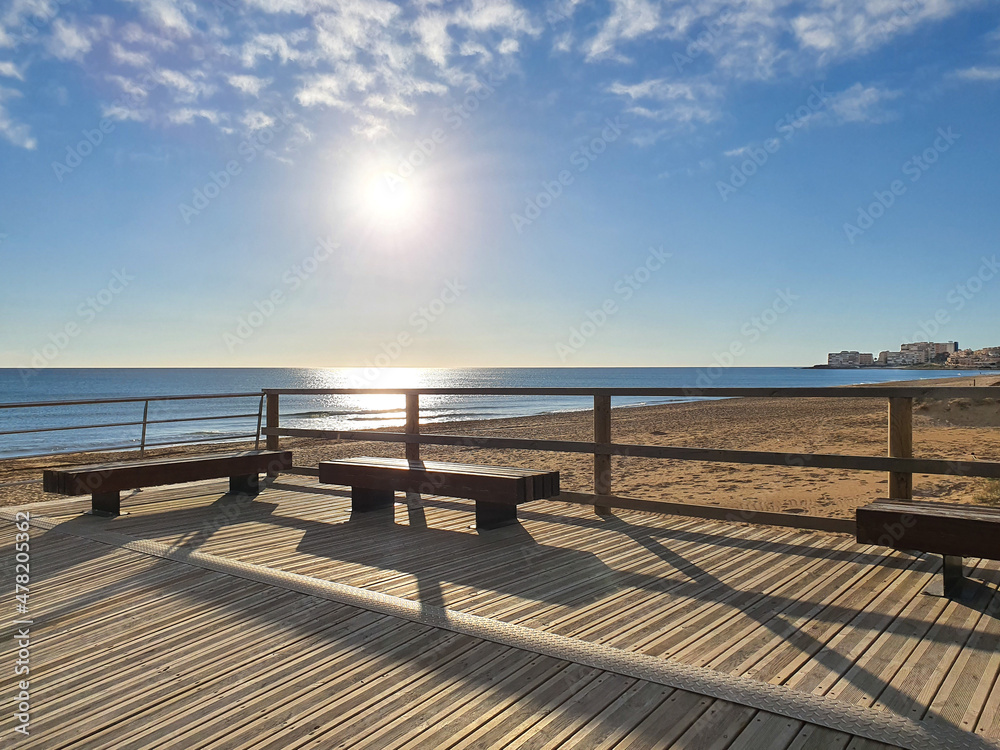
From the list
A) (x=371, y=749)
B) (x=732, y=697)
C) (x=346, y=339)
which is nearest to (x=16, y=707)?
(x=371, y=749)

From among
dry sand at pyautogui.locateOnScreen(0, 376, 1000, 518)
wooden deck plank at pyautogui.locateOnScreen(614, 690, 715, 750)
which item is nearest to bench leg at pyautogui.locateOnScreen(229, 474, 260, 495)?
dry sand at pyautogui.locateOnScreen(0, 376, 1000, 518)

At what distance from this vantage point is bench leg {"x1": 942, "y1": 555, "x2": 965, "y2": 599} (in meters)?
2.94

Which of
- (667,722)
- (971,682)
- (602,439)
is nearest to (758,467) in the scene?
(602,439)

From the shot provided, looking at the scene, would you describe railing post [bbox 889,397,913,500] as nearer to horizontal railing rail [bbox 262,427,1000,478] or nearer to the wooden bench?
horizontal railing rail [bbox 262,427,1000,478]

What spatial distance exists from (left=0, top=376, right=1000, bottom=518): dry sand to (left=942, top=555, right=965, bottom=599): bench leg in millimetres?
1952

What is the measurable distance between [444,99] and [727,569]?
957 centimetres

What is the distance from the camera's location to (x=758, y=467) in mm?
10352

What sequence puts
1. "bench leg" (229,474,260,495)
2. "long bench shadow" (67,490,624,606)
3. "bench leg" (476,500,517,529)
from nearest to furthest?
"long bench shadow" (67,490,624,606), "bench leg" (476,500,517,529), "bench leg" (229,474,260,495)

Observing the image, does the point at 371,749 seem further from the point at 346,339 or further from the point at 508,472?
the point at 346,339

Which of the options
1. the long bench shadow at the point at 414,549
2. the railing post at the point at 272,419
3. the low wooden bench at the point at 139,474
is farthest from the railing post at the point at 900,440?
the railing post at the point at 272,419

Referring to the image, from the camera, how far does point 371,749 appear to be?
174cm

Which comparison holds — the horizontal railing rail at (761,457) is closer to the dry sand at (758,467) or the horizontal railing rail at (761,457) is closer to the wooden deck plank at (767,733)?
the dry sand at (758,467)

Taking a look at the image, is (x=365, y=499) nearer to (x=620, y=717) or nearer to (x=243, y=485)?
(x=243, y=485)

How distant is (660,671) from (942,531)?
1629mm
